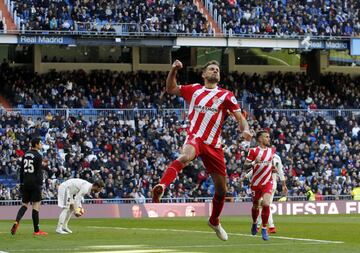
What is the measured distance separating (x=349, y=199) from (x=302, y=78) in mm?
13941

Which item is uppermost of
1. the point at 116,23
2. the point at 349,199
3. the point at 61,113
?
the point at 116,23

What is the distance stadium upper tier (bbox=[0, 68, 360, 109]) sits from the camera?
51562 mm

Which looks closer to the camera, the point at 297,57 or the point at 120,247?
the point at 120,247

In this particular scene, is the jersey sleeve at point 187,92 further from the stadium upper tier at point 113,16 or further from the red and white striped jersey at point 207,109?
the stadium upper tier at point 113,16

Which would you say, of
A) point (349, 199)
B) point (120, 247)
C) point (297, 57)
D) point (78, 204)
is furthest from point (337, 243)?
point (297, 57)

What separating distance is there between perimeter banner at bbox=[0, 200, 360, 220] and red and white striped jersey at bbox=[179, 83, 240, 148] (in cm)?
2532

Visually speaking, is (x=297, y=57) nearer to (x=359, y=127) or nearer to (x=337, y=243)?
(x=359, y=127)

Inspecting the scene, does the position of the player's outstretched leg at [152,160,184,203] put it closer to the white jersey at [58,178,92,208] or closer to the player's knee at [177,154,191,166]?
the player's knee at [177,154,191,166]

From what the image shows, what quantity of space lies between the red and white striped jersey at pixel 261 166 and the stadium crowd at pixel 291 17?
32.8m

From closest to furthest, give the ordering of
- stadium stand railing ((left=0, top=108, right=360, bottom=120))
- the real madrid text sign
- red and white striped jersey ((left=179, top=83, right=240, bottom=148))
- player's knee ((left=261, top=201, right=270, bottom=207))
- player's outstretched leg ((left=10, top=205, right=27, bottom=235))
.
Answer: red and white striped jersey ((left=179, top=83, right=240, bottom=148)) → player's knee ((left=261, top=201, right=270, bottom=207)) → player's outstretched leg ((left=10, top=205, right=27, bottom=235)) → stadium stand railing ((left=0, top=108, right=360, bottom=120)) → the real madrid text sign

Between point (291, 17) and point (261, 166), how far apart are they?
117 feet

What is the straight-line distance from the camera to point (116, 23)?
174 feet

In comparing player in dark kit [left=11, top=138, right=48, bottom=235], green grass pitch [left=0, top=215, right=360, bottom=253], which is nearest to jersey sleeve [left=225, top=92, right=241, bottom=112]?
green grass pitch [left=0, top=215, right=360, bottom=253]

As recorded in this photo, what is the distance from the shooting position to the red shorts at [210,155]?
1532 cm
